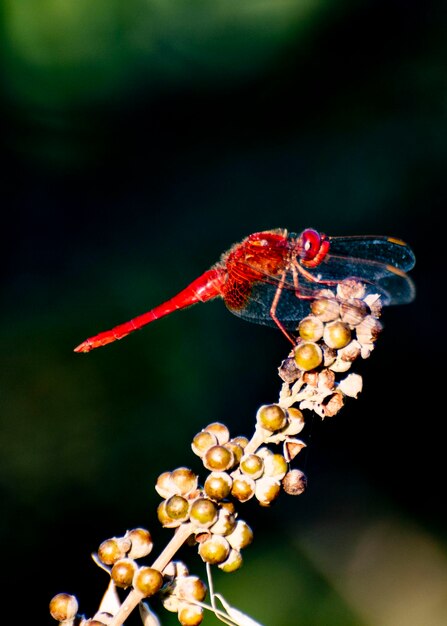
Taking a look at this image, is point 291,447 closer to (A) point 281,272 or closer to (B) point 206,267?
(A) point 281,272

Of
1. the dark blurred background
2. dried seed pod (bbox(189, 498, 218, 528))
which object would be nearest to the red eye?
the dark blurred background

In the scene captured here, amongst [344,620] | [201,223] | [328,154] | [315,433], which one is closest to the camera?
[344,620]

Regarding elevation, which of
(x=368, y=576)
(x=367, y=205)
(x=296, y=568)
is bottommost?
(x=368, y=576)

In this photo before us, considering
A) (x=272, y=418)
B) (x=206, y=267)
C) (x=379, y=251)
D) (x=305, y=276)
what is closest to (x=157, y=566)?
(x=272, y=418)

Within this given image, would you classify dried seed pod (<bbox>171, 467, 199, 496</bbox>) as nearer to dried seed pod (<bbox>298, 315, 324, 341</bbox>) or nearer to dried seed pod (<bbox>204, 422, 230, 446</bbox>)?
dried seed pod (<bbox>204, 422, 230, 446</bbox>)

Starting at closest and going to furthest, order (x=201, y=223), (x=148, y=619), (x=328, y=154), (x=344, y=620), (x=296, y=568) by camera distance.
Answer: (x=148, y=619) → (x=344, y=620) → (x=296, y=568) → (x=201, y=223) → (x=328, y=154)

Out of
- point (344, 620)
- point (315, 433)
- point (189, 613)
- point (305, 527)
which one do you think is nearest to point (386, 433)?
point (315, 433)

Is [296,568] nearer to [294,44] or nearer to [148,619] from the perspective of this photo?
[148,619]
